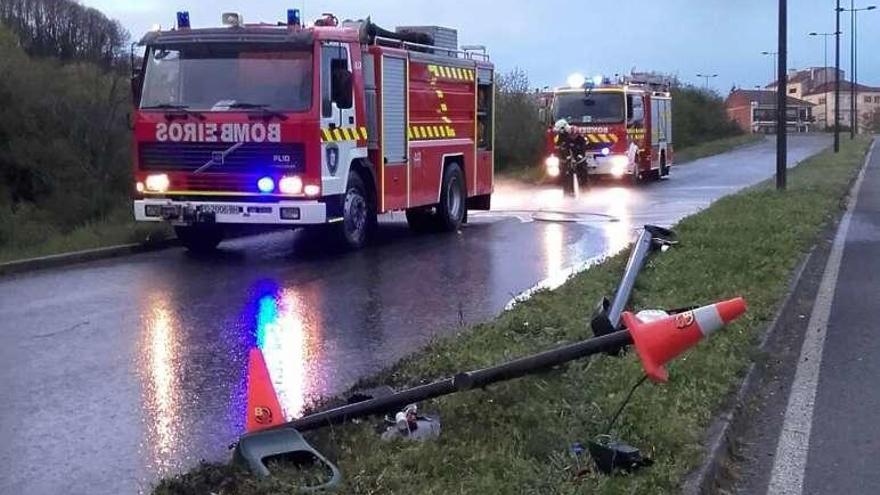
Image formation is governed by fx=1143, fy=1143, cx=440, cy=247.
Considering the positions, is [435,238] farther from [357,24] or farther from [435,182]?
[357,24]

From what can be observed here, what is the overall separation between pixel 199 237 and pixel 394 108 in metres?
3.02

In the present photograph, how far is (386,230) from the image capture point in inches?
697

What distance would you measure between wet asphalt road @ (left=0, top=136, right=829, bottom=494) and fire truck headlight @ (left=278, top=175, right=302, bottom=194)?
859mm

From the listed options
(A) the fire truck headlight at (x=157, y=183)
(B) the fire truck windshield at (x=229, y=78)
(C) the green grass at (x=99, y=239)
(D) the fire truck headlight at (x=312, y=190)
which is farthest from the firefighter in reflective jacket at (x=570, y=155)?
(A) the fire truck headlight at (x=157, y=183)

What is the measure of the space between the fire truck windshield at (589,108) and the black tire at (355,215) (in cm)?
1527

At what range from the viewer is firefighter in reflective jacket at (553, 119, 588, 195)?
26.2m

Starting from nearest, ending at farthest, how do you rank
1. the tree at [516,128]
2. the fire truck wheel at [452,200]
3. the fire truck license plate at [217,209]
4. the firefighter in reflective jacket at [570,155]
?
the fire truck license plate at [217,209]
the fire truck wheel at [452,200]
the firefighter in reflective jacket at [570,155]
the tree at [516,128]

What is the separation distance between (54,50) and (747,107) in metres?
81.8

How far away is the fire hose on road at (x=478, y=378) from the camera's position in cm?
488

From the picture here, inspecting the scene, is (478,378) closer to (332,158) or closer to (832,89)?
(332,158)

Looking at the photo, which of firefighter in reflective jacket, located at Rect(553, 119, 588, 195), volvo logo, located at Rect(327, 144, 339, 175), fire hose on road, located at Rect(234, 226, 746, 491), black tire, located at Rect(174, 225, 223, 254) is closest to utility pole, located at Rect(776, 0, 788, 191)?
firefighter in reflective jacket, located at Rect(553, 119, 588, 195)

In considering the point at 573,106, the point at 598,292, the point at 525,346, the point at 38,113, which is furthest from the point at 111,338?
the point at 38,113

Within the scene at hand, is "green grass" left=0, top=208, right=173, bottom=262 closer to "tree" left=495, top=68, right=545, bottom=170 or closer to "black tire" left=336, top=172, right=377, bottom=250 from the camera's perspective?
"black tire" left=336, top=172, right=377, bottom=250

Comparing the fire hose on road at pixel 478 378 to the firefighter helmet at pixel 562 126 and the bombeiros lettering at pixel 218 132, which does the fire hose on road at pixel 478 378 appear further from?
the firefighter helmet at pixel 562 126
